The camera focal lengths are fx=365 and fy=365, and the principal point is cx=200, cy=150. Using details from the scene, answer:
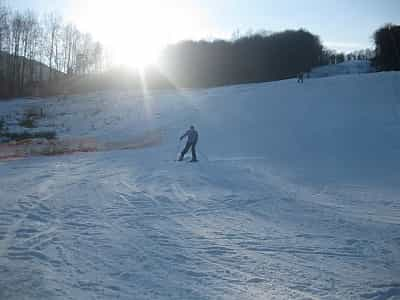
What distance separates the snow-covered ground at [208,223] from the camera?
4.25m

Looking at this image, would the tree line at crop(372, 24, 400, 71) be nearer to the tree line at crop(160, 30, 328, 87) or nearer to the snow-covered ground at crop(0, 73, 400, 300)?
the tree line at crop(160, 30, 328, 87)

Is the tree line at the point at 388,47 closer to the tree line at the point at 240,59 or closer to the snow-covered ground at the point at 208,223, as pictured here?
the tree line at the point at 240,59

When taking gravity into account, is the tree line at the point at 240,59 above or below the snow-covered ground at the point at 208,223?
above

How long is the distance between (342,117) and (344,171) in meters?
11.9

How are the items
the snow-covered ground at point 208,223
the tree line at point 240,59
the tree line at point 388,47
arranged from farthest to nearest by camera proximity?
the tree line at point 240,59, the tree line at point 388,47, the snow-covered ground at point 208,223

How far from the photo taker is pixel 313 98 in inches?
1083

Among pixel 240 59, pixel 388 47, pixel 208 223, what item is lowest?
pixel 208 223

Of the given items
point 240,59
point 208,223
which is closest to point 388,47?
point 240,59

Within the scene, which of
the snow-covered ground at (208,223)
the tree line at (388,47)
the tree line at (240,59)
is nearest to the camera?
the snow-covered ground at (208,223)

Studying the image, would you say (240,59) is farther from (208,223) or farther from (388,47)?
(208,223)

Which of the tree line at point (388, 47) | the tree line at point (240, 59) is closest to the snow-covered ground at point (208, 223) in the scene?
the tree line at point (388, 47)

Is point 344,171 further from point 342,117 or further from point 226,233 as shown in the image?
point 342,117

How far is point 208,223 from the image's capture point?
21.2ft

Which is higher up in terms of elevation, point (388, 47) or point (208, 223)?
point (388, 47)
